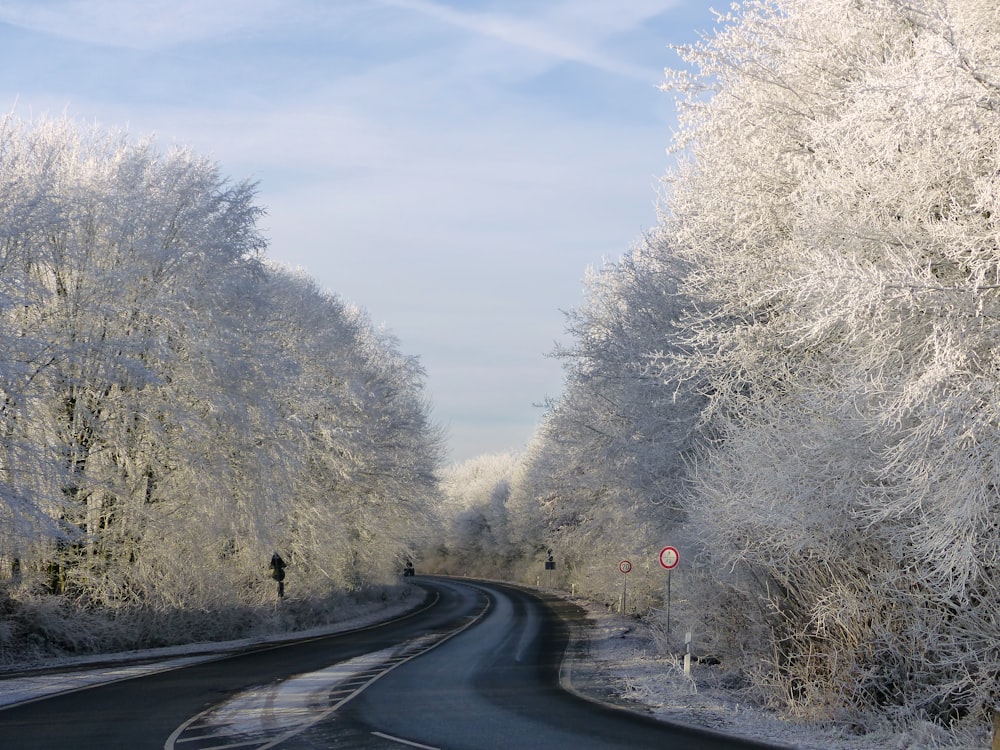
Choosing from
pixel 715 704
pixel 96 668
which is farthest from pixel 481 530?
pixel 715 704

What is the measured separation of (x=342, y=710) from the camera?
527 inches

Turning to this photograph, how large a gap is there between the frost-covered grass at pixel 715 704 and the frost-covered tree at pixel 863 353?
0.56 meters

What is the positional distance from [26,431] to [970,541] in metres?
18.9

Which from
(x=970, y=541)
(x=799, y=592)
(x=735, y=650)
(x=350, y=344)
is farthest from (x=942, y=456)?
(x=350, y=344)

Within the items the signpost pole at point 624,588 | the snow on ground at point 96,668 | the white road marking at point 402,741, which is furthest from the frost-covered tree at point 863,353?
the signpost pole at point 624,588

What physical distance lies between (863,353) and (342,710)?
28.7 feet

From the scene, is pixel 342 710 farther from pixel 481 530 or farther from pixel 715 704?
pixel 481 530

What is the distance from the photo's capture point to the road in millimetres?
11055

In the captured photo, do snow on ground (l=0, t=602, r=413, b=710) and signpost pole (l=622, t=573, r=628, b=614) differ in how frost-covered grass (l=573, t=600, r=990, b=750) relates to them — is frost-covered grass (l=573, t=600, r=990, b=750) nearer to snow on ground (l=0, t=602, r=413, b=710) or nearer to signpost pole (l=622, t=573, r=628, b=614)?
snow on ground (l=0, t=602, r=413, b=710)

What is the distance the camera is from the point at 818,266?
11.8 metres

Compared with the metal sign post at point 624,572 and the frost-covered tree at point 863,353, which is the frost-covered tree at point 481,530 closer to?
the metal sign post at point 624,572

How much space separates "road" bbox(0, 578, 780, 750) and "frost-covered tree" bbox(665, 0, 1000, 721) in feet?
9.29

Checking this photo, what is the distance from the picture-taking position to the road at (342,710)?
435 inches

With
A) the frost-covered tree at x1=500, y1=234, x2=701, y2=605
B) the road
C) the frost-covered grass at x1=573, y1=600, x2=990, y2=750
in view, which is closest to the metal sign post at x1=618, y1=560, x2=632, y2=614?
the frost-covered tree at x1=500, y1=234, x2=701, y2=605
